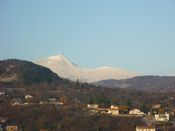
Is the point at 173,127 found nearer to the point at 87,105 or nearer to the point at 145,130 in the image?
the point at 145,130

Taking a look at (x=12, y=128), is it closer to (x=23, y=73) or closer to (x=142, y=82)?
(x=23, y=73)

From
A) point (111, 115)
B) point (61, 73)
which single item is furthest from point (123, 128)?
point (61, 73)

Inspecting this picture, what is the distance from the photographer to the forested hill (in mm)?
62844

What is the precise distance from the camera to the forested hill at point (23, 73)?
62844 mm

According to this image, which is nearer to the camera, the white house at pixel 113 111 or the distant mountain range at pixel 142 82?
the white house at pixel 113 111

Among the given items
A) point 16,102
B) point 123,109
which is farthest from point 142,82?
point 123,109

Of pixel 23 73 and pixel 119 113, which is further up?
pixel 23 73

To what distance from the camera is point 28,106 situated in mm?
42219

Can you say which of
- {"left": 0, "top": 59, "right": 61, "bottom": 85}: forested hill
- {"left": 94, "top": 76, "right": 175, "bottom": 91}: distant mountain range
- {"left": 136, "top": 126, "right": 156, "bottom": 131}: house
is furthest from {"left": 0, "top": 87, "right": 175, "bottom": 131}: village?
{"left": 94, "top": 76, "right": 175, "bottom": 91}: distant mountain range

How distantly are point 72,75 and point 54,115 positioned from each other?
74.6m

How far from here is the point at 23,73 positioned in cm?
6450

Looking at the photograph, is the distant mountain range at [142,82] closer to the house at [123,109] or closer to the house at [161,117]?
the house at [123,109]

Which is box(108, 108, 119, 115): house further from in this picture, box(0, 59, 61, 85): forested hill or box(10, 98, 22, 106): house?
box(0, 59, 61, 85): forested hill

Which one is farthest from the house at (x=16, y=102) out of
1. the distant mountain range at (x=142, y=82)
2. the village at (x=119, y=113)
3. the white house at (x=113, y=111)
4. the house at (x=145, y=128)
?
the distant mountain range at (x=142, y=82)
